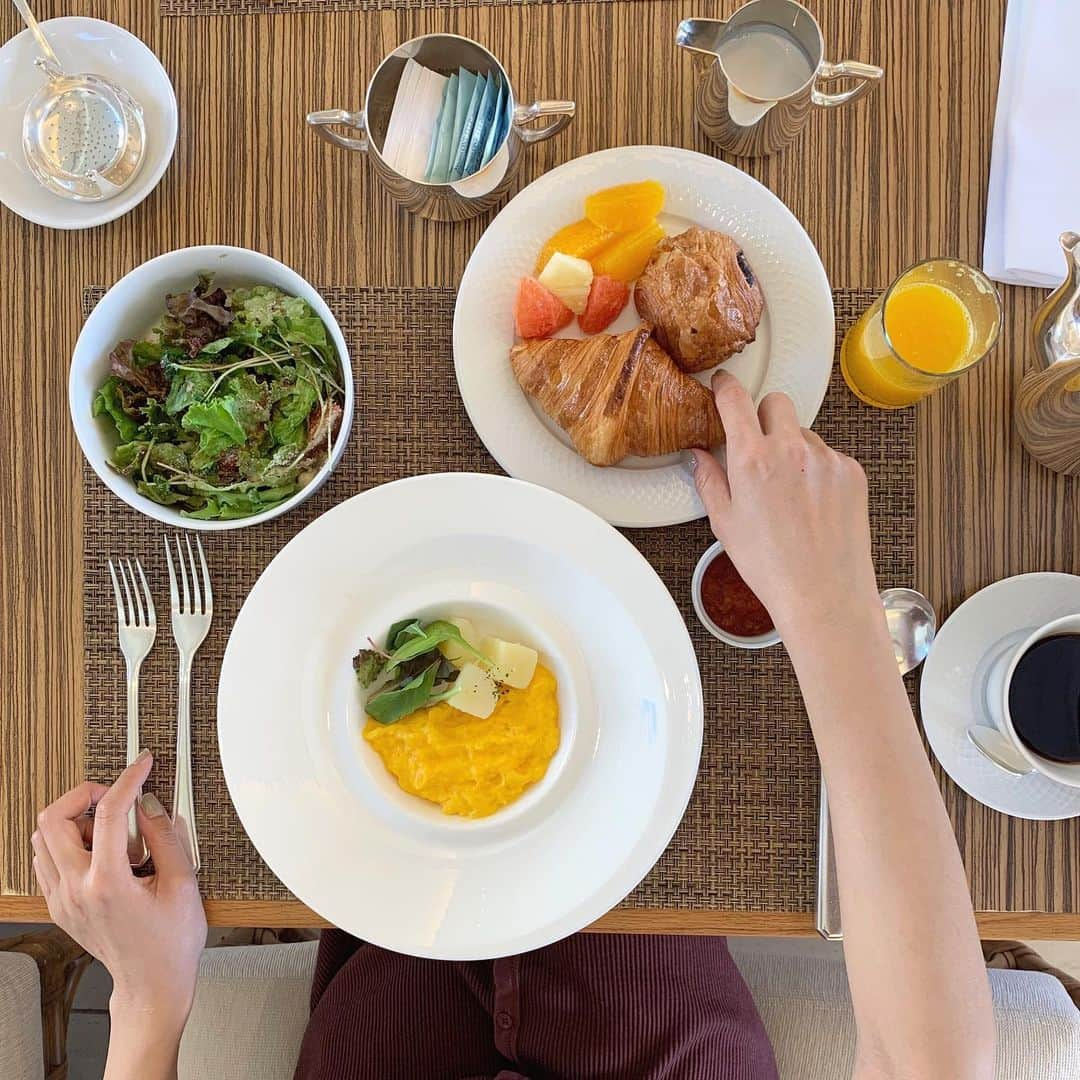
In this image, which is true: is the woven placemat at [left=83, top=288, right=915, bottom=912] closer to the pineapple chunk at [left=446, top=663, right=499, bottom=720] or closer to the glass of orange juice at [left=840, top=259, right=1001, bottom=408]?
the glass of orange juice at [left=840, top=259, right=1001, bottom=408]

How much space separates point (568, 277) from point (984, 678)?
0.66 meters

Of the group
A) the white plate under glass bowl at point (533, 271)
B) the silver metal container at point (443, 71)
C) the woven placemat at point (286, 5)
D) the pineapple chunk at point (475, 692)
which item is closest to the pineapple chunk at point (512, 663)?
the pineapple chunk at point (475, 692)

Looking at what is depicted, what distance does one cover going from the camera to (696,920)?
1.04 m

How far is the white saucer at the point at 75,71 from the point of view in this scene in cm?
103

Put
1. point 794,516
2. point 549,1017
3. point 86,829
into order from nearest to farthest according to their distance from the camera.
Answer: point 794,516 < point 86,829 < point 549,1017

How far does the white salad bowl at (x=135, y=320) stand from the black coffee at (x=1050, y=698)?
78cm

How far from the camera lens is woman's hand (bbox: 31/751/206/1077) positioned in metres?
0.99

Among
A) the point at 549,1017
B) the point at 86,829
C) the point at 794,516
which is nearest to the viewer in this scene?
the point at 794,516

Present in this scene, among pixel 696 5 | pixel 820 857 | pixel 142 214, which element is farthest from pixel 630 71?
pixel 820 857

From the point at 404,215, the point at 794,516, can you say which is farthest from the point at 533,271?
the point at 794,516

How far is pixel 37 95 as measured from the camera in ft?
3.38

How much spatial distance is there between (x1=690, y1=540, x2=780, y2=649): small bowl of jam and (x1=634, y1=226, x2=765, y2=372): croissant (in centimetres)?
23

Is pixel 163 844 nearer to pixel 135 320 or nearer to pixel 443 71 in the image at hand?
pixel 135 320

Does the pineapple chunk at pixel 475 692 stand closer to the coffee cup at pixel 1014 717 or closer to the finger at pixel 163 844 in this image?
the finger at pixel 163 844
